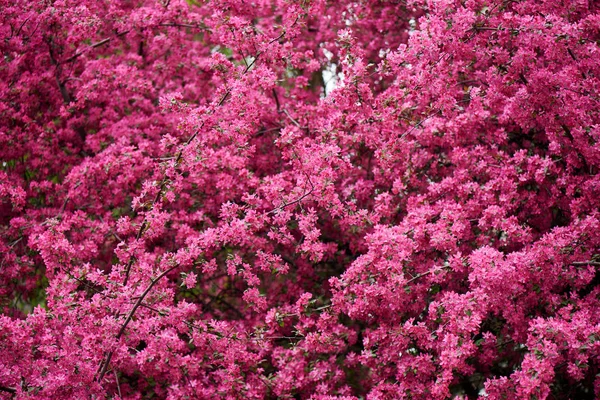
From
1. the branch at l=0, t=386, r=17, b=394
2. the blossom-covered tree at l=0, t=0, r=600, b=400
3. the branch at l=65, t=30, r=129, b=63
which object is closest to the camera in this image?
the branch at l=0, t=386, r=17, b=394

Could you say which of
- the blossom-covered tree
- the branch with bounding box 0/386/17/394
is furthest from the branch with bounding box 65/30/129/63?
the branch with bounding box 0/386/17/394

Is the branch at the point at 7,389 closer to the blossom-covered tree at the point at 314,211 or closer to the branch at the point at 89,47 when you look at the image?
the blossom-covered tree at the point at 314,211

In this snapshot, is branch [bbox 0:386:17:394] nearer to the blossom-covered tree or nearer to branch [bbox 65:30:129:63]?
the blossom-covered tree

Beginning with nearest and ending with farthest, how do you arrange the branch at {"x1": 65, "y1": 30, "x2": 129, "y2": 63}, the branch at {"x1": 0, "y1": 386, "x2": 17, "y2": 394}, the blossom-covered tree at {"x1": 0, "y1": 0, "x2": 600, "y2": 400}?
the branch at {"x1": 0, "y1": 386, "x2": 17, "y2": 394} < the blossom-covered tree at {"x1": 0, "y1": 0, "x2": 600, "y2": 400} < the branch at {"x1": 65, "y1": 30, "x2": 129, "y2": 63}

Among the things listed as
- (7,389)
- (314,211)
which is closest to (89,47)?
(314,211)

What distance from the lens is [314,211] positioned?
18.5 ft

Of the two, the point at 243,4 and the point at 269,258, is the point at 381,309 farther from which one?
the point at 243,4

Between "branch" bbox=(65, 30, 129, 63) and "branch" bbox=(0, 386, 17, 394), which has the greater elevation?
"branch" bbox=(65, 30, 129, 63)

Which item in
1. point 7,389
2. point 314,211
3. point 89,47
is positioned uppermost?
point 89,47

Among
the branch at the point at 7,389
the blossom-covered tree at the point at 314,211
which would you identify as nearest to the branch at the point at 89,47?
the blossom-covered tree at the point at 314,211

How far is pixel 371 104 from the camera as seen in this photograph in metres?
5.98

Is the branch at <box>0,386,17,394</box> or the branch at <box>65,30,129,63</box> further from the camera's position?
the branch at <box>65,30,129,63</box>

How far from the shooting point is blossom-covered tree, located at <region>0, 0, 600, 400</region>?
4.89m

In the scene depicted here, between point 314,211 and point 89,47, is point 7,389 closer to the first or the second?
point 314,211
